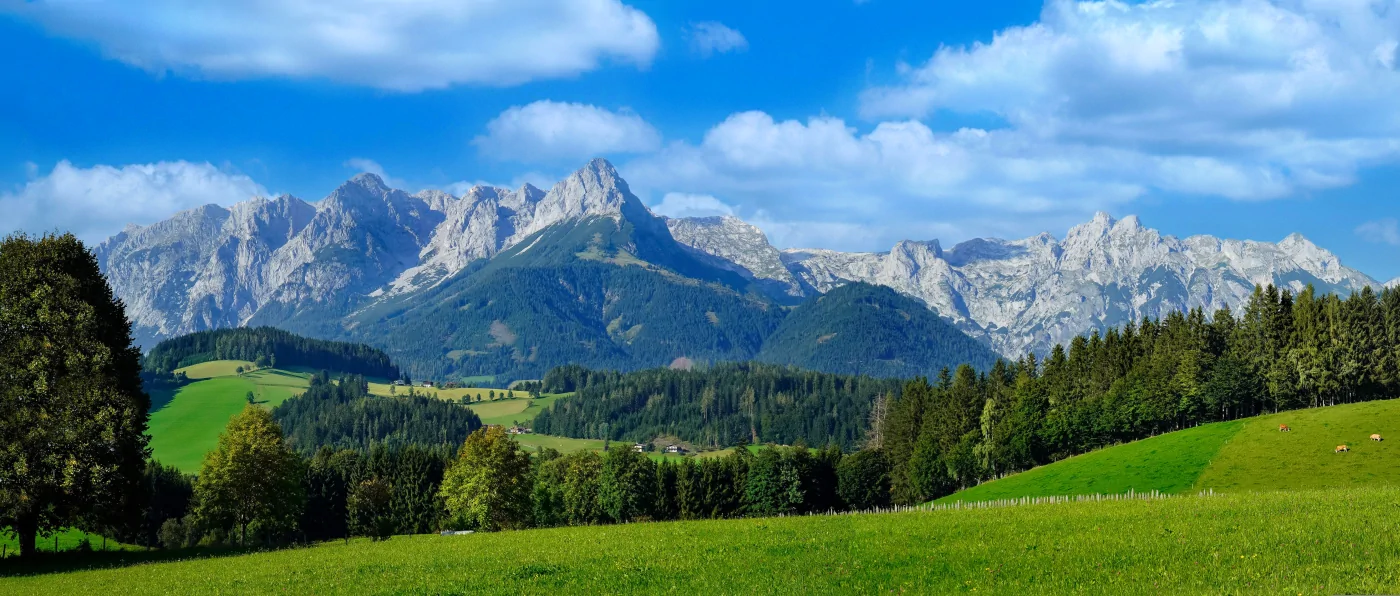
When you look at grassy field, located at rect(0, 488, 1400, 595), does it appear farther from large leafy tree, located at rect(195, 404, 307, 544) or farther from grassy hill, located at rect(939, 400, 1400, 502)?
grassy hill, located at rect(939, 400, 1400, 502)

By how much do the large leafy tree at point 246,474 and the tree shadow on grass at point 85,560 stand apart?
16007 mm

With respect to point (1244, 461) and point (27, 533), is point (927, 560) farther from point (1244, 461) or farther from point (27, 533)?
point (1244, 461)

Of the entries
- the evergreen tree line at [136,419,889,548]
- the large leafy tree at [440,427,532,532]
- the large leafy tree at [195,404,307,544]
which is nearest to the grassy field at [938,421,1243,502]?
the evergreen tree line at [136,419,889,548]

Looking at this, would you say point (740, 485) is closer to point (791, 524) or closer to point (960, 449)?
point (960, 449)

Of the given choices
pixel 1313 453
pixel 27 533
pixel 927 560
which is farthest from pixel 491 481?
pixel 1313 453

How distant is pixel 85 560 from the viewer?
56.2 meters

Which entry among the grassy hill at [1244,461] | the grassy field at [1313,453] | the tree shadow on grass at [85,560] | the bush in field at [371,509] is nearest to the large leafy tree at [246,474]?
the tree shadow on grass at [85,560]

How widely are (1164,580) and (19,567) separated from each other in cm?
5761

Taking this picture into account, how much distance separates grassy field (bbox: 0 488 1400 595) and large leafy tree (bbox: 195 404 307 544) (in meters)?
29.0

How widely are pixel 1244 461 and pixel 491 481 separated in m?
74.4

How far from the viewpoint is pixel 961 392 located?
149 m

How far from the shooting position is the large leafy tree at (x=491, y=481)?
321 ft

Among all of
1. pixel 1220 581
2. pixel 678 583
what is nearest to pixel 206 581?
pixel 678 583

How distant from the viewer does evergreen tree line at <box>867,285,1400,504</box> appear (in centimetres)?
12506
